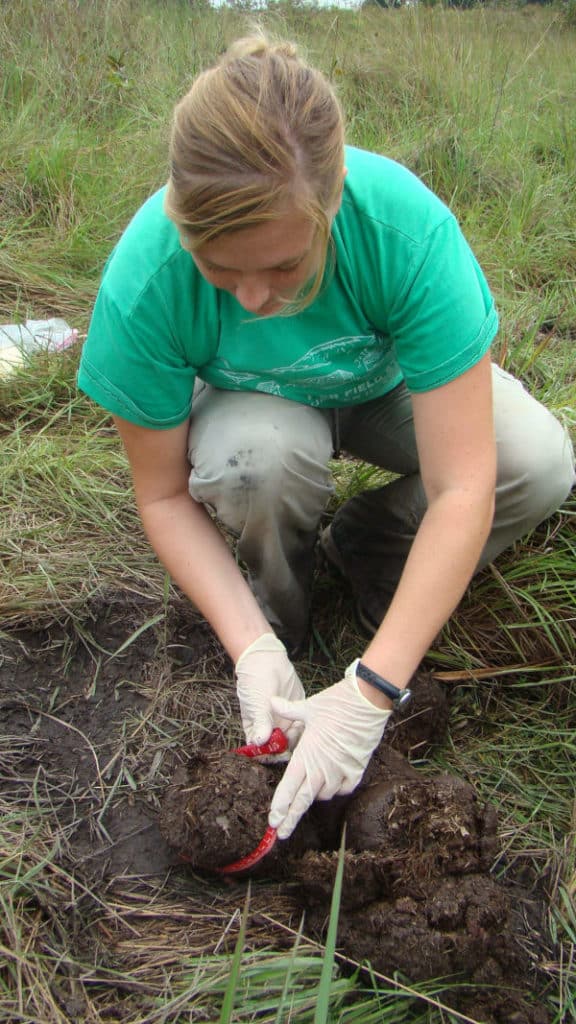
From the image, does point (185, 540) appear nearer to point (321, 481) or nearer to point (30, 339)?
point (321, 481)

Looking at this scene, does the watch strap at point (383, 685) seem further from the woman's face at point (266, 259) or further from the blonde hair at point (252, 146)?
the blonde hair at point (252, 146)

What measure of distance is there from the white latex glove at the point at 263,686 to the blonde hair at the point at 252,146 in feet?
2.51

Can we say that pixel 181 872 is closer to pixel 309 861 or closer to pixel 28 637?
pixel 309 861

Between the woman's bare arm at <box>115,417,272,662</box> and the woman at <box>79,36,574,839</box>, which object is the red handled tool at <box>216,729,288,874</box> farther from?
the woman's bare arm at <box>115,417,272,662</box>

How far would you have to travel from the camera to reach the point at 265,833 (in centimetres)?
142

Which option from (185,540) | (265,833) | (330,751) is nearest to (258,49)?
(185,540)

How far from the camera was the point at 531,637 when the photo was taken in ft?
6.10

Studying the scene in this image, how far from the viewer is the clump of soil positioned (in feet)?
4.24

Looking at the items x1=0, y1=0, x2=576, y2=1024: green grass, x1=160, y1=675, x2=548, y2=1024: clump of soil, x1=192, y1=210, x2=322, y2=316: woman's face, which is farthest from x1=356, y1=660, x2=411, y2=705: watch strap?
x1=192, y1=210, x2=322, y2=316: woman's face

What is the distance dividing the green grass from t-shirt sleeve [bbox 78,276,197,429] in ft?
1.70

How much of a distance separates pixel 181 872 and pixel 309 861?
279 mm

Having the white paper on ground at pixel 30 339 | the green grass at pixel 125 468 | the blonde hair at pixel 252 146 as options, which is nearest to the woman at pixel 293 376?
the blonde hair at pixel 252 146

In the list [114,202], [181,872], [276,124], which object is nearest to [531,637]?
[181,872]

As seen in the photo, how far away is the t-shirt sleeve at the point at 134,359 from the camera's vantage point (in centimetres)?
143
